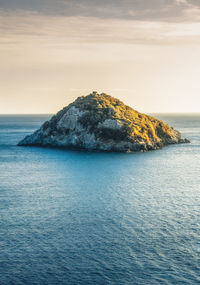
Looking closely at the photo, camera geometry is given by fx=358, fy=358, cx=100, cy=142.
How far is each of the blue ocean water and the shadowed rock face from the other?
30.7 m

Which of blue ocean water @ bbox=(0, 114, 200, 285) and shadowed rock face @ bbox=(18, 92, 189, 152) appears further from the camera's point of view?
shadowed rock face @ bbox=(18, 92, 189, 152)

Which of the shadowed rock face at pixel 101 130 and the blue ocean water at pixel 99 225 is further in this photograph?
the shadowed rock face at pixel 101 130

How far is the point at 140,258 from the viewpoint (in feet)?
123

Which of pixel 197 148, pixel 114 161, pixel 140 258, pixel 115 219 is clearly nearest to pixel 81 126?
pixel 114 161

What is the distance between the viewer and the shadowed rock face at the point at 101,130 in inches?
4774

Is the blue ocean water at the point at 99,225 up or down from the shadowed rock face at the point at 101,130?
down

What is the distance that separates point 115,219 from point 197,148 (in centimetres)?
8771

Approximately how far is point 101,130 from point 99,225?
252ft

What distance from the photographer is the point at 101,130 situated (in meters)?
123

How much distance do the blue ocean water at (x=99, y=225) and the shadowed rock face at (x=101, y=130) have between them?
30713 millimetres

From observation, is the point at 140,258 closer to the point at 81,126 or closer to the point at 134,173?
the point at 134,173

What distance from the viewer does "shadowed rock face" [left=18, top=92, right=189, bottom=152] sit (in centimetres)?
12125

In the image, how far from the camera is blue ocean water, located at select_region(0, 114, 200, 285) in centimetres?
3500

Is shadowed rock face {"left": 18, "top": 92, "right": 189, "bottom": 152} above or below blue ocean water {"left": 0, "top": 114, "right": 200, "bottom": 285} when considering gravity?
above
